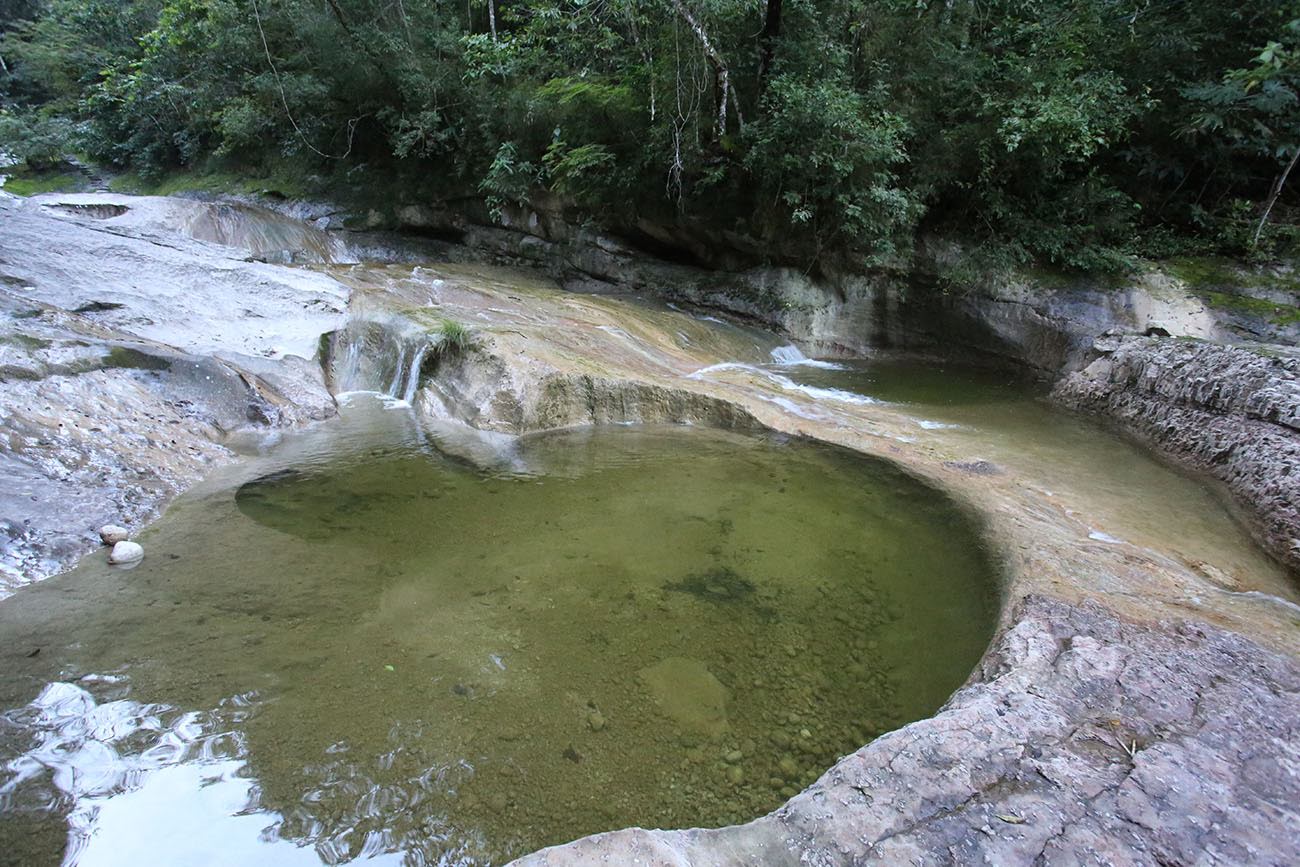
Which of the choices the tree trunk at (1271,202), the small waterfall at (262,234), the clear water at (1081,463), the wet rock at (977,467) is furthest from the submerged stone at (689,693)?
the small waterfall at (262,234)

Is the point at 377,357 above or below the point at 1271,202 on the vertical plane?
below

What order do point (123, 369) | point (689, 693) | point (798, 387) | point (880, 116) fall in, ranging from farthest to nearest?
point (880, 116), point (798, 387), point (123, 369), point (689, 693)

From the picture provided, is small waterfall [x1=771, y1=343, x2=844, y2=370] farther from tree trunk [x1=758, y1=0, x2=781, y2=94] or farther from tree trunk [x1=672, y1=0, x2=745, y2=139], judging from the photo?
tree trunk [x1=758, y1=0, x2=781, y2=94]

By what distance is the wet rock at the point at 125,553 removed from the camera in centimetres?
390

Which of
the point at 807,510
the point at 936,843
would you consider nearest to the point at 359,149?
the point at 807,510

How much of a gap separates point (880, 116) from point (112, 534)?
34.4 feet

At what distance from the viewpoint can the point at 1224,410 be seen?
5.99m

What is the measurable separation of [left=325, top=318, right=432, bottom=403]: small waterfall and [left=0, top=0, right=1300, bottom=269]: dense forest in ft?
13.8

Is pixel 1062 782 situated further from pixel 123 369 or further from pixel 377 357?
pixel 377 357

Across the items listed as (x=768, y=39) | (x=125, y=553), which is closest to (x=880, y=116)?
(x=768, y=39)

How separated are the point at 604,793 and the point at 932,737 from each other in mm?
1283

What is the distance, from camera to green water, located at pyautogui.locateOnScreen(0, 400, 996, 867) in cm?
243

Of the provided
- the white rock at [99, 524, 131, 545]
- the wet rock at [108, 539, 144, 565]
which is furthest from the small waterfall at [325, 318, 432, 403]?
the wet rock at [108, 539, 144, 565]

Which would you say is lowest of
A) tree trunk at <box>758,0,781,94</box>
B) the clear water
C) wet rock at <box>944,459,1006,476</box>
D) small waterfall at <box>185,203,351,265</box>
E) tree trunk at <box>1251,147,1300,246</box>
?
small waterfall at <box>185,203,351,265</box>
